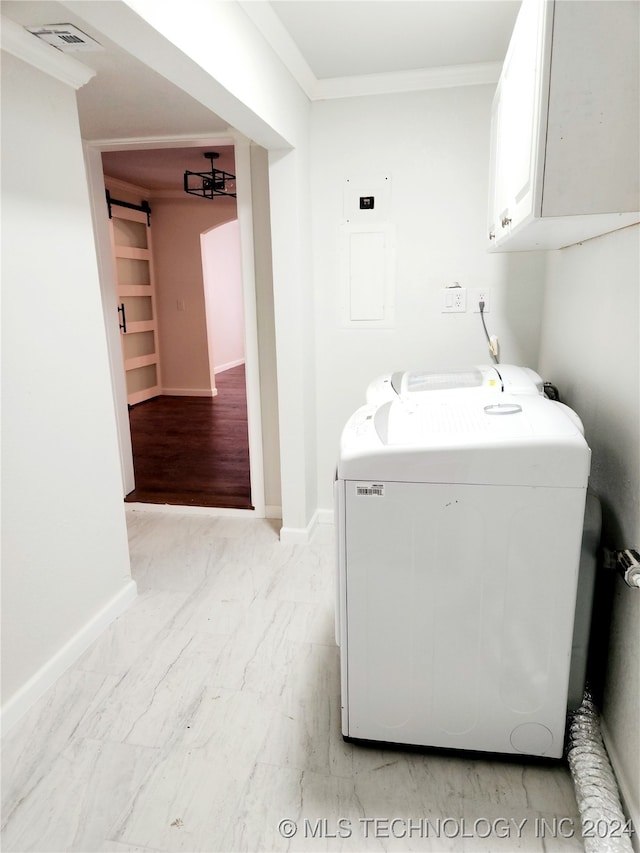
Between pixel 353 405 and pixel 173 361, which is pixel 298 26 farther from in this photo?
pixel 173 361

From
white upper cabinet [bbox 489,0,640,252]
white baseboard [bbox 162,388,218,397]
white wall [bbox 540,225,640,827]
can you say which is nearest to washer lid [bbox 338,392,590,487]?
white wall [bbox 540,225,640,827]

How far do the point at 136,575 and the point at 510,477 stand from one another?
2.01 m

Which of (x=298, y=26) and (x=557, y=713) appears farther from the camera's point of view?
(x=298, y=26)

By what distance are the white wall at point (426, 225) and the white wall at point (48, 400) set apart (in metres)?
1.26

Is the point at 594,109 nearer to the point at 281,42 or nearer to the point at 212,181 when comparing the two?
the point at 281,42

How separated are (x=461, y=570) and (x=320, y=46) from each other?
2.19m

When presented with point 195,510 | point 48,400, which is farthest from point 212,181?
point 48,400

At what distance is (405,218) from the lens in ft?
9.13

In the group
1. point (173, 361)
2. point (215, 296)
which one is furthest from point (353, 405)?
point (215, 296)

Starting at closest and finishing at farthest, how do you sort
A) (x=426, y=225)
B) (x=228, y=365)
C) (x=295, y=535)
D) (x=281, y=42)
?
(x=281, y=42) < (x=426, y=225) < (x=295, y=535) < (x=228, y=365)

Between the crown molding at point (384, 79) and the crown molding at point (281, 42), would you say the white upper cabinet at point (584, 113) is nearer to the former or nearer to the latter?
the crown molding at point (281, 42)

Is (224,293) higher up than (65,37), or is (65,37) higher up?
(65,37)

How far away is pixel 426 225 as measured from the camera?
2.77 meters

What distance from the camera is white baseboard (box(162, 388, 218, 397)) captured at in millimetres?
6785
